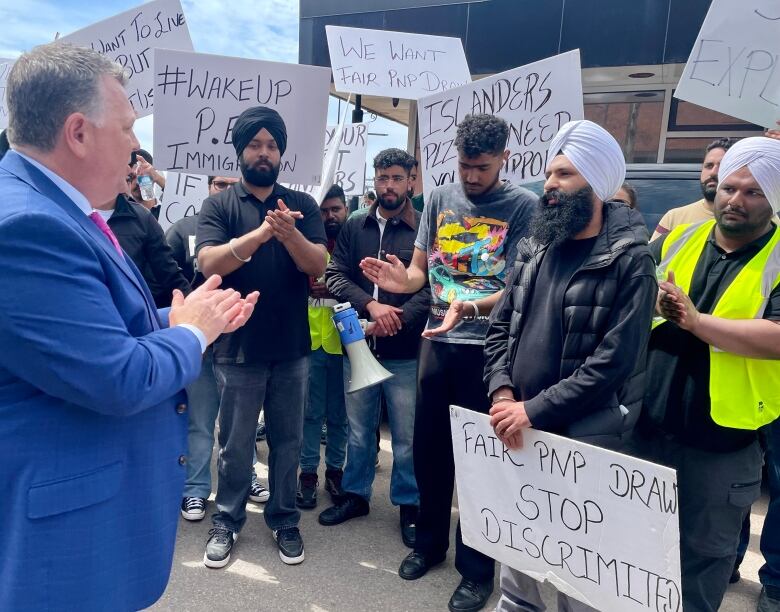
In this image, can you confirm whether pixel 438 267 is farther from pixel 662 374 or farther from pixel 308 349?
pixel 662 374

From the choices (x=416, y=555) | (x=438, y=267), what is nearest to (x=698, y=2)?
(x=438, y=267)

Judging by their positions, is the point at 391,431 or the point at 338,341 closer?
the point at 391,431

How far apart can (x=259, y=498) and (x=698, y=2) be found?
22.7 feet

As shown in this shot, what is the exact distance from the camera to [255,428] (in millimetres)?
3016

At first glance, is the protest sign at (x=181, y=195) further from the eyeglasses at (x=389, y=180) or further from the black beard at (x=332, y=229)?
the eyeglasses at (x=389, y=180)

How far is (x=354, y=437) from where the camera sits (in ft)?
11.3

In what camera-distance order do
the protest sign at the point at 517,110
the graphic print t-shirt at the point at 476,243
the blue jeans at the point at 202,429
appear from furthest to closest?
the blue jeans at the point at 202,429
the protest sign at the point at 517,110
the graphic print t-shirt at the point at 476,243

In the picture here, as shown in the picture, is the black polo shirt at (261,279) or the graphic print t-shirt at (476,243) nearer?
the graphic print t-shirt at (476,243)

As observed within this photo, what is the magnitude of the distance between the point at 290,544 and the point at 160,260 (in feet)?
5.21

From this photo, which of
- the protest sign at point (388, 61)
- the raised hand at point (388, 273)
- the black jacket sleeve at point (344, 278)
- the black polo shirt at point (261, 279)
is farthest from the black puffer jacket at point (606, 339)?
the protest sign at point (388, 61)

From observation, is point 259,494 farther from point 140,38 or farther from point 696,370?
point 140,38

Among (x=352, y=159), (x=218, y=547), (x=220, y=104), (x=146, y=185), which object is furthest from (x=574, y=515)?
(x=146, y=185)

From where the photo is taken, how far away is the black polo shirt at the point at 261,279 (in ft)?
9.29

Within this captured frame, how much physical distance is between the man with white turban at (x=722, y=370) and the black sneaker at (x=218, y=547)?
204 centimetres
